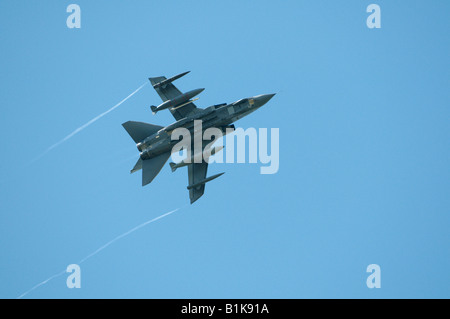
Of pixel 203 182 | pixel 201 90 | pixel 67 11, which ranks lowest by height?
pixel 203 182

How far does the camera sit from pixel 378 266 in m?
40.7

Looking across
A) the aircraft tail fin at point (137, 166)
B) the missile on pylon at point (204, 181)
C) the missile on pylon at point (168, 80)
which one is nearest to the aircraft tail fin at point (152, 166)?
the aircraft tail fin at point (137, 166)

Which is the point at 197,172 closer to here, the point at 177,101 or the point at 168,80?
the point at 177,101

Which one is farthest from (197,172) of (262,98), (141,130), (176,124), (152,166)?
(262,98)

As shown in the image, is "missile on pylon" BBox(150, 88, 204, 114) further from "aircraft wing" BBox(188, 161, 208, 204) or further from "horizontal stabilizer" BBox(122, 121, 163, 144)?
"aircraft wing" BBox(188, 161, 208, 204)

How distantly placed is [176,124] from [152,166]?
2999 mm

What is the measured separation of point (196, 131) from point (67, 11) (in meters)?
11.8

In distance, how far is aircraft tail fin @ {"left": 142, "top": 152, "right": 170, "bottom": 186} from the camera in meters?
38.7

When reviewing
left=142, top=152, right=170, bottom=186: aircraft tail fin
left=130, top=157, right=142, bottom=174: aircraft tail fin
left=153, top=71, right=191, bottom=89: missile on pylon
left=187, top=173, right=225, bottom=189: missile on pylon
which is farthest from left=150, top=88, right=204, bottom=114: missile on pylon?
left=187, top=173, right=225, bottom=189: missile on pylon

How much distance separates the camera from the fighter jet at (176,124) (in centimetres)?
3834
